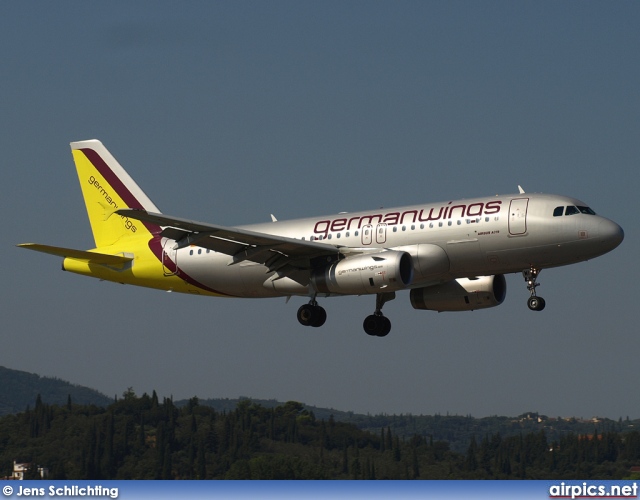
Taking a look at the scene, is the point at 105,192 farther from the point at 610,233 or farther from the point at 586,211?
the point at 610,233

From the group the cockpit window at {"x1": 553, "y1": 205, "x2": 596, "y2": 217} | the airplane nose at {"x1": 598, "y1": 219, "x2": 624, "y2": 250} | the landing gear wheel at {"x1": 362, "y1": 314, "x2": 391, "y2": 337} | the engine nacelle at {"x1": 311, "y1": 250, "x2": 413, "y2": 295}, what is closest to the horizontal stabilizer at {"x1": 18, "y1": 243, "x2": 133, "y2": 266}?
the engine nacelle at {"x1": 311, "y1": 250, "x2": 413, "y2": 295}

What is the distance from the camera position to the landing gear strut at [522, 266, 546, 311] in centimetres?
4969

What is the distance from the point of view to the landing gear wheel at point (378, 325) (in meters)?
55.8

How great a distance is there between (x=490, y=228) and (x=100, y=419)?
114 metres

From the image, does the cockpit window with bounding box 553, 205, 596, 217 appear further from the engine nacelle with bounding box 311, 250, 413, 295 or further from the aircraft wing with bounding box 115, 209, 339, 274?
the aircraft wing with bounding box 115, 209, 339, 274

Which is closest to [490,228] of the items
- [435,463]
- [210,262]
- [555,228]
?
[555,228]

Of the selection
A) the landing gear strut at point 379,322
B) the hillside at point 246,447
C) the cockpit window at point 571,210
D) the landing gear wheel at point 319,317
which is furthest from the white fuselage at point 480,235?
the hillside at point 246,447

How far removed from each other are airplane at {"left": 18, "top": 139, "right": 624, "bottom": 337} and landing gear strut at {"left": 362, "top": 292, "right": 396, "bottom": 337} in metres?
0.05

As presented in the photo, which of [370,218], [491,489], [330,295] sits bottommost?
[491,489]

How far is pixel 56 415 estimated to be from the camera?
164 metres

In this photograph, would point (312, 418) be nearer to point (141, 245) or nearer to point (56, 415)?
point (56, 415)

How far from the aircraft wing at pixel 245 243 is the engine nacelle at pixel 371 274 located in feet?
3.84

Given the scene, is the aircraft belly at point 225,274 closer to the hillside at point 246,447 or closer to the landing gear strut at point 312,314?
the landing gear strut at point 312,314

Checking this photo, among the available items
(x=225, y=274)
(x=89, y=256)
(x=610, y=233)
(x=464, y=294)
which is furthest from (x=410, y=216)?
(x=89, y=256)
